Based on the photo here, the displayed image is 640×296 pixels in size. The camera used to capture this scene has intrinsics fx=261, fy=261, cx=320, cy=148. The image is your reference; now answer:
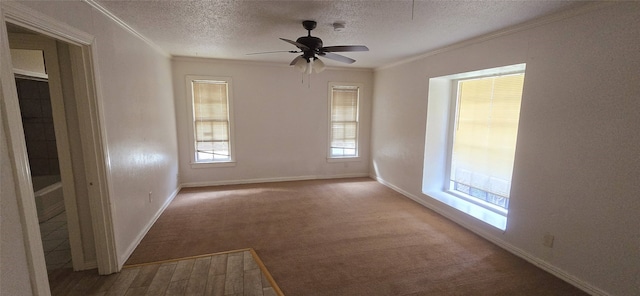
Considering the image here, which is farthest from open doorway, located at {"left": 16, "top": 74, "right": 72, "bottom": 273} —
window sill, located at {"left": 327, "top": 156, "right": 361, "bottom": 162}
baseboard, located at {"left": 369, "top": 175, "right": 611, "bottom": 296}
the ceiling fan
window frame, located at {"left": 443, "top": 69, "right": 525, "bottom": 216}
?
window frame, located at {"left": 443, "top": 69, "right": 525, "bottom": 216}

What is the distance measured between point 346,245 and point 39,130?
5.40 m

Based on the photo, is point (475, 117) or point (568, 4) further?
point (475, 117)

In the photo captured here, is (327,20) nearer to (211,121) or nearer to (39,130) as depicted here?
(211,121)

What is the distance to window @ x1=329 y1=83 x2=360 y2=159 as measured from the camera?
A: 223 inches

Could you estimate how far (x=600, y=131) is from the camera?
2111 millimetres

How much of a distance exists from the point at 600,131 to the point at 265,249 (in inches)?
126

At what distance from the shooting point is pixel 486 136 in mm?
3428

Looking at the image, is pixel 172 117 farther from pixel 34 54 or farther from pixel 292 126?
pixel 292 126

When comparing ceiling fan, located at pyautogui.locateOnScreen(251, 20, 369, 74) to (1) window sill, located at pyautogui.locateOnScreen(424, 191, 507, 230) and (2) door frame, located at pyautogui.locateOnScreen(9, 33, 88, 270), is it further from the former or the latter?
(1) window sill, located at pyautogui.locateOnScreen(424, 191, 507, 230)

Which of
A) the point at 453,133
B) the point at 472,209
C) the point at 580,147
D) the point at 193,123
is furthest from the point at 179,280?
the point at 453,133

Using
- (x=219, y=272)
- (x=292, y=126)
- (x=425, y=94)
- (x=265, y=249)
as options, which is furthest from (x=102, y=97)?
(x=425, y=94)

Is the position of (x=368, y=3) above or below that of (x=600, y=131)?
above

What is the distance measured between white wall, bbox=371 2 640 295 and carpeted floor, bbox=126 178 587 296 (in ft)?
1.04

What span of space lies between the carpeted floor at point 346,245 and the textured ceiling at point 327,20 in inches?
93.8
